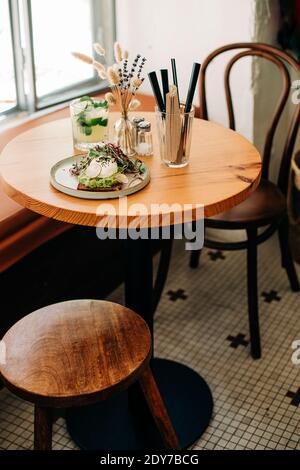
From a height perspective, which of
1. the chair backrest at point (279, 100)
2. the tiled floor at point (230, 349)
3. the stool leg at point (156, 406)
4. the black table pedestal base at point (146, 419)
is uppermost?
the chair backrest at point (279, 100)

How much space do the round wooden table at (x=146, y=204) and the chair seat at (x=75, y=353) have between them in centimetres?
22

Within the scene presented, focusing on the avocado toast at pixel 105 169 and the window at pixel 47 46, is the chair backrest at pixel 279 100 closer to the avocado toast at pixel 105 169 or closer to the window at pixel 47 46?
the window at pixel 47 46

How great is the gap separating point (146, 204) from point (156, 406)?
57 cm

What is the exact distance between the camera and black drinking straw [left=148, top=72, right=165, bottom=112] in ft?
6.08

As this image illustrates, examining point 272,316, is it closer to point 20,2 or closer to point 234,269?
point 234,269

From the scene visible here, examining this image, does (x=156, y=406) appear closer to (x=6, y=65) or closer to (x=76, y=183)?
(x=76, y=183)

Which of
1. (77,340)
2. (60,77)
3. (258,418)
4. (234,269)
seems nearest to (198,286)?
(234,269)

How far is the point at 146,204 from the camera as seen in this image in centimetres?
171

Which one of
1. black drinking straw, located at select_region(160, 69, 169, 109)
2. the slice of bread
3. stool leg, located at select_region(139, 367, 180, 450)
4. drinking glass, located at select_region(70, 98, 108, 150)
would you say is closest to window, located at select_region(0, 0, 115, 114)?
drinking glass, located at select_region(70, 98, 108, 150)

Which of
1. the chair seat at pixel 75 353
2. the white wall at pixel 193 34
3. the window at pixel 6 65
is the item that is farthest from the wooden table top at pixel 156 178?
the white wall at pixel 193 34

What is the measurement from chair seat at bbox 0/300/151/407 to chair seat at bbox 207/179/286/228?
0.72m

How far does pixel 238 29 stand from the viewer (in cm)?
295

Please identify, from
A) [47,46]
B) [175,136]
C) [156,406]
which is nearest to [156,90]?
[175,136]

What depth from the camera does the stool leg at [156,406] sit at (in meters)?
1.81
